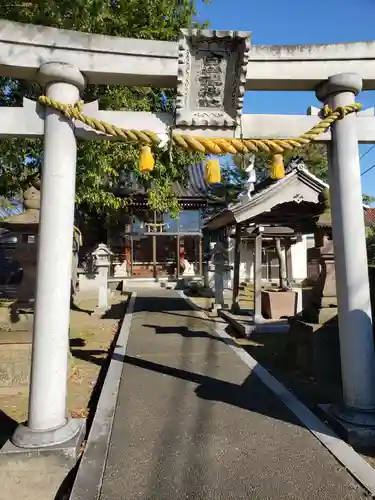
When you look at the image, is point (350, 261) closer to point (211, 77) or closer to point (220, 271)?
point (211, 77)

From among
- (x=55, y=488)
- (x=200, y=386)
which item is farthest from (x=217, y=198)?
(x=55, y=488)

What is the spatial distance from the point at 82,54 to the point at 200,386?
4.66 meters

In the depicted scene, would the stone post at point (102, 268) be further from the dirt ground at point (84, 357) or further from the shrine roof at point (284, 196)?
the shrine roof at point (284, 196)

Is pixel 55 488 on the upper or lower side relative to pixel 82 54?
lower

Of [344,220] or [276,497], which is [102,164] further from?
[276,497]

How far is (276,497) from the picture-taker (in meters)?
2.86

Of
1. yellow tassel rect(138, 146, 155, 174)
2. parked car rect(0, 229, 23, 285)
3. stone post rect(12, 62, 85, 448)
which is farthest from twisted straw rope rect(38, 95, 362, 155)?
parked car rect(0, 229, 23, 285)

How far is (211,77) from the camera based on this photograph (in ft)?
13.6

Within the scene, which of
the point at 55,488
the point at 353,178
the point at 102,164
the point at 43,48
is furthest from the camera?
the point at 102,164

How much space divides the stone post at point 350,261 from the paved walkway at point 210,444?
744 millimetres

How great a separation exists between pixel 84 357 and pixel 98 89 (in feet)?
21.2

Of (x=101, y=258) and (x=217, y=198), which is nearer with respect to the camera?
(x=101, y=258)

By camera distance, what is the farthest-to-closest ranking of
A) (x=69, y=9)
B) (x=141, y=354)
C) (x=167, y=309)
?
(x=167, y=309) → (x=141, y=354) → (x=69, y=9)

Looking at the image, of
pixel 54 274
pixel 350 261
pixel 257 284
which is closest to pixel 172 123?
pixel 54 274
